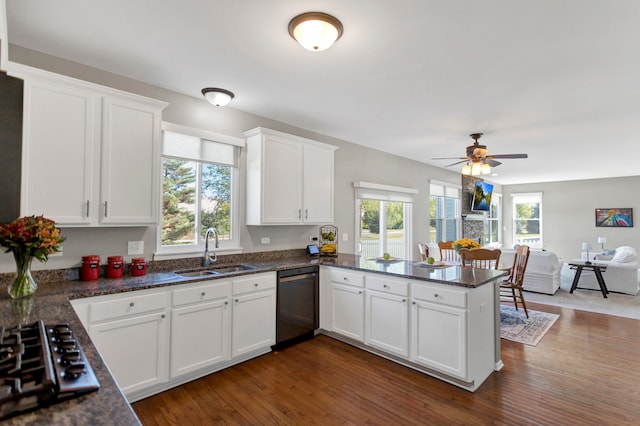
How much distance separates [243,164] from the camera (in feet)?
12.3

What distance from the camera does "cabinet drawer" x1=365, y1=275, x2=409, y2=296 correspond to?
2.95m

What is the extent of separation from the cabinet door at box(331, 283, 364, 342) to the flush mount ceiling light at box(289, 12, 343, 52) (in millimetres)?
2292

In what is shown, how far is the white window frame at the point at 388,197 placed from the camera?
206 inches

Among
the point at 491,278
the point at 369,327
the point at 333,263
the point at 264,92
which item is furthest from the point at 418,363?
the point at 264,92

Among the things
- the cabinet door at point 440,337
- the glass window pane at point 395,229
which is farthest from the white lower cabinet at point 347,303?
the glass window pane at point 395,229

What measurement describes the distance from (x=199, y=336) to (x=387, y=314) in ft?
5.55

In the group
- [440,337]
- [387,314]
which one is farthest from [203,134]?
[440,337]

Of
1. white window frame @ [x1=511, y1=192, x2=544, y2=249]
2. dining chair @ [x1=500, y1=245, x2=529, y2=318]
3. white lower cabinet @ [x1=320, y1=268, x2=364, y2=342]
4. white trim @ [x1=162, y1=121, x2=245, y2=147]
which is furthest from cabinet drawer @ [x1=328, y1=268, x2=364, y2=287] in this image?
white window frame @ [x1=511, y1=192, x2=544, y2=249]

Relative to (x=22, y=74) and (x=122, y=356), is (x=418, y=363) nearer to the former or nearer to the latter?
(x=122, y=356)

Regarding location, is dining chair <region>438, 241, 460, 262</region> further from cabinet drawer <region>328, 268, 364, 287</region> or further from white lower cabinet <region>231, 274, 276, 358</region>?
white lower cabinet <region>231, 274, 276, 358</region>

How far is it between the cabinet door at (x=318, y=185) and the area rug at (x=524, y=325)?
2.58 metres

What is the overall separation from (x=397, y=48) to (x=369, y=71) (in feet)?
1.31

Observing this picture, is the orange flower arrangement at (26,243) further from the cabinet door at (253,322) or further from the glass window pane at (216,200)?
the glass window pane at (216,200)

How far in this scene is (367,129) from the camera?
4.50m
